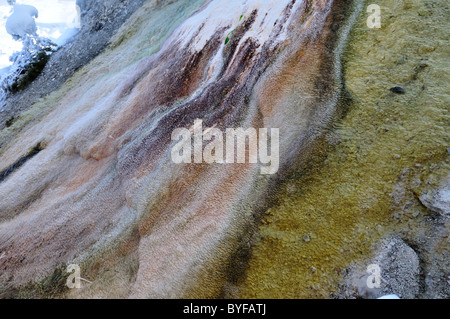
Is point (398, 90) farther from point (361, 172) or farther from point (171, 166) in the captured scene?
point (171, 166)

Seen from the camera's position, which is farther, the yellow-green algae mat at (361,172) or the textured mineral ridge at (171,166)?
the textured mineral ridge at (171,166)

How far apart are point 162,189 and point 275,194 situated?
2.21 metres

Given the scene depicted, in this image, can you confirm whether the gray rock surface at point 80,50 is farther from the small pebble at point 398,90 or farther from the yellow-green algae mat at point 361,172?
the small pebble at point 398,90

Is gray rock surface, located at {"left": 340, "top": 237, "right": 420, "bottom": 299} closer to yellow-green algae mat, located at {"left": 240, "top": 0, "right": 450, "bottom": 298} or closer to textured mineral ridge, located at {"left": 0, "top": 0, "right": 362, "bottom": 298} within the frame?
yellow-green algae mat, located at {"left": 240, "top": 0, "right": 450, "bottom": 298}

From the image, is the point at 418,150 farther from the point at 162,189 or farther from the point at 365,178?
the point at 162,189

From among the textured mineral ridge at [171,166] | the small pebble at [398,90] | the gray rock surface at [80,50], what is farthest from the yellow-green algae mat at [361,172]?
the gray rock surface at [80,50]

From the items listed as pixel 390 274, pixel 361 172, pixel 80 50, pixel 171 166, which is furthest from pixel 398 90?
pixel 80 50

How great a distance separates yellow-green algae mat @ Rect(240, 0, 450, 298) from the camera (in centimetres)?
442

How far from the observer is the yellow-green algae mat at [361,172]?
442 cm

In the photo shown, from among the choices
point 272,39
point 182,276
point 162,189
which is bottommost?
point 182,276

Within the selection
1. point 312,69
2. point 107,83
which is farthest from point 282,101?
point 107,83

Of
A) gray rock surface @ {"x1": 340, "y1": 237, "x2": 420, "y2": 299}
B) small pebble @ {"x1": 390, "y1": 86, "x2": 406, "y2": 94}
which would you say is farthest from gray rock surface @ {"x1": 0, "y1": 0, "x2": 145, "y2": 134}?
gray rock surface @ {"x1": 340, "y1": 237, "x2": 420, "y2": 299}

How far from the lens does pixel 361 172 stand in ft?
16.3

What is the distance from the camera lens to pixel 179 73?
8.67 metres
